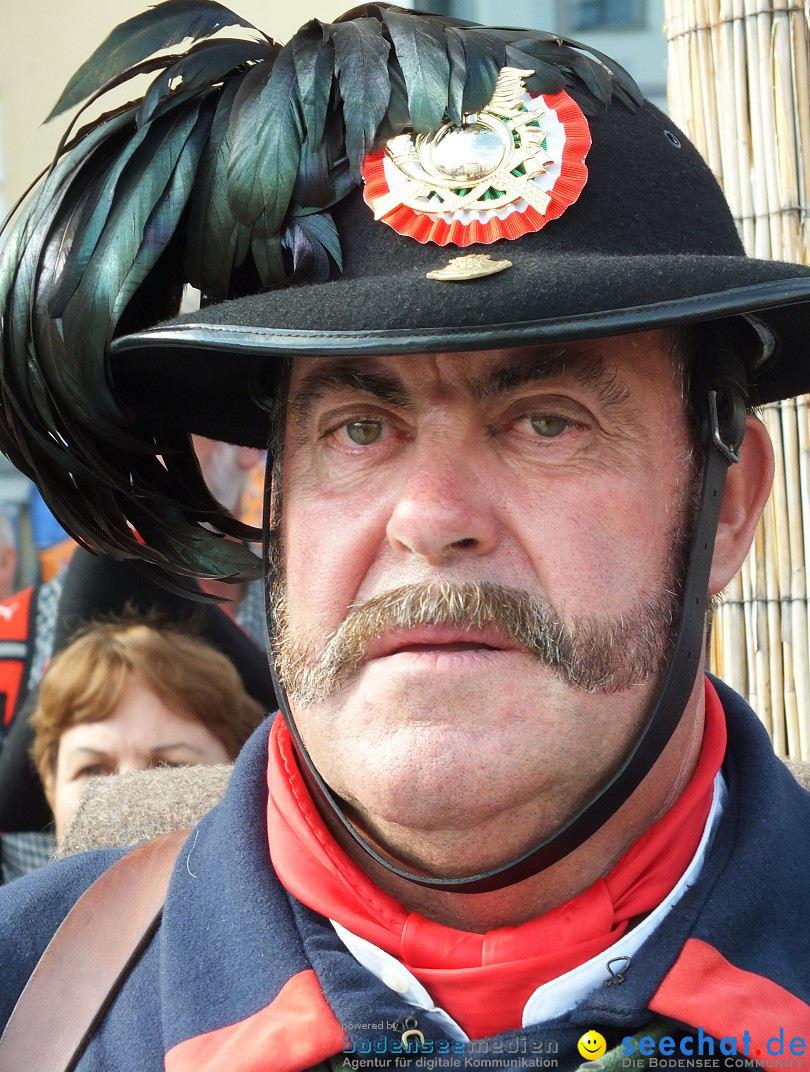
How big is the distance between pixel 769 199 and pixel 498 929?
176 cm

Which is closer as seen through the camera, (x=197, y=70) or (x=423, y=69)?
(x=423, y=69)

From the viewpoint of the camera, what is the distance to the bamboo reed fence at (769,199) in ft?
9.89

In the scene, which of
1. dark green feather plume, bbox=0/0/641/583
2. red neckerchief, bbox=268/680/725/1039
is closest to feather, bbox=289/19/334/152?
dark green feather plume, bbox=0/0/641/583

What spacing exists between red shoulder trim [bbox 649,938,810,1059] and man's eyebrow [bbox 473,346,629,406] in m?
0.79

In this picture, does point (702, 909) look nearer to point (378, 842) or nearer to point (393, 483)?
point (378, 842)

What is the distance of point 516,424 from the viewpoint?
6.48 ft

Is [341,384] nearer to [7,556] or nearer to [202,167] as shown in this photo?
[202,167]

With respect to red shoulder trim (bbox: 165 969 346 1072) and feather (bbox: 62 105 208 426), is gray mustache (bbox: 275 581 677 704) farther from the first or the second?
feather (bbox: 62 105 208 426)

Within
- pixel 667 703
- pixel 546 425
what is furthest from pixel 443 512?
pixel 667 703

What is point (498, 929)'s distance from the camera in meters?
2.02

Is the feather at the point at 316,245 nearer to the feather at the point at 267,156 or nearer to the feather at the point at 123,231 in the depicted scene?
the feather at the point at 267,156

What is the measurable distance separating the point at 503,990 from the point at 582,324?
896 millimetres

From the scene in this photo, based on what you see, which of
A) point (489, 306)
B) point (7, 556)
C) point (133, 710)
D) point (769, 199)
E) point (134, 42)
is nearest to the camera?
point (489, 306)

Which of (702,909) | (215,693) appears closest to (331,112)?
(702,909)
